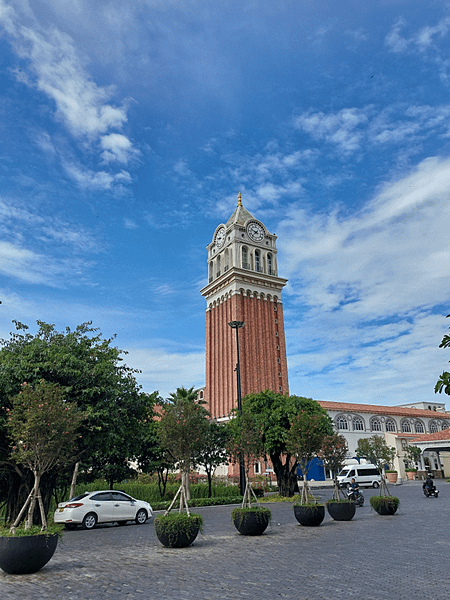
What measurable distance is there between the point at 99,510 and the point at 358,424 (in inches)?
2370

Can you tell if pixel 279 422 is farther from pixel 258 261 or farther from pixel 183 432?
pixel 258 261

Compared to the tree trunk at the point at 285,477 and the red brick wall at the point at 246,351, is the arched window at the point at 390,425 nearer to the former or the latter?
the red brick wall at the point at 246,351

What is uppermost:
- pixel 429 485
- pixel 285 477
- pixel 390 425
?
pixel 390 425

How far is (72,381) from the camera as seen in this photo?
60.1 ft

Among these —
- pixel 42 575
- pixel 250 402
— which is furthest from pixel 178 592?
pixel 250 402

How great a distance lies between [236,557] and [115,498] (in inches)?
402

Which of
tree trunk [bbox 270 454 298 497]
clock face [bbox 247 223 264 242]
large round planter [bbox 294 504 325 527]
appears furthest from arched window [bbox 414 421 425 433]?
large round planter [bbox 294 504 325 527]

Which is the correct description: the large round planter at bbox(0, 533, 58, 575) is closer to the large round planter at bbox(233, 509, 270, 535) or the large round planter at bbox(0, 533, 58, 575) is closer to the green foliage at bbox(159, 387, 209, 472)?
the green foliage at bbox(159, 387, 209, 472)

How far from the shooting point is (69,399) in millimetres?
18219

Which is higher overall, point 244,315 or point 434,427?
point 244,315

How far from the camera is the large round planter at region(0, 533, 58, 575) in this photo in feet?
30.9

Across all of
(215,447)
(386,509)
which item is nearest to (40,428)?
(386,509)

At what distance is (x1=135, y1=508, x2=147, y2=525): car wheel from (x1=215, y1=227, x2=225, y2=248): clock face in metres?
56.8

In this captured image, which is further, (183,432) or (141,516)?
(141,516)
